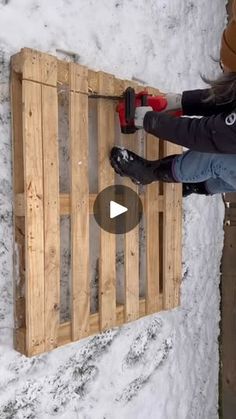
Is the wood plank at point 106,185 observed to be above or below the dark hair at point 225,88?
below

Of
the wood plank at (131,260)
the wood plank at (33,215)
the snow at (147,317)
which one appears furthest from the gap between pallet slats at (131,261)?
the wood plank at (33,215)

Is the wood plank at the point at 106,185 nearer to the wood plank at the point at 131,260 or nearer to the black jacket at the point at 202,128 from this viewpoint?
the wood plank at the point at 131,260

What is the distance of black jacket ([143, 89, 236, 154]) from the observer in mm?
1543

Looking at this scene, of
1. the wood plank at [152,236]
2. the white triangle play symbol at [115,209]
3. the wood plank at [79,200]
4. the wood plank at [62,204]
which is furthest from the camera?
the wood plank at [152,236]

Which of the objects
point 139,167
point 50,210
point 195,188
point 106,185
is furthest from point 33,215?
point 195,188

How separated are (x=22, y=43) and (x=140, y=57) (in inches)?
30.2

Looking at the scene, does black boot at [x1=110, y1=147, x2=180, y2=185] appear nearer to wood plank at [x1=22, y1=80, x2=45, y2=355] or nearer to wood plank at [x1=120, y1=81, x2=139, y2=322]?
wood plank at [x1=120, y1=81, x2=139, y2=322]

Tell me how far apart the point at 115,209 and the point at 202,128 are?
23.2 inches

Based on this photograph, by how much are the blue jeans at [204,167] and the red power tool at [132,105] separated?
21 cm

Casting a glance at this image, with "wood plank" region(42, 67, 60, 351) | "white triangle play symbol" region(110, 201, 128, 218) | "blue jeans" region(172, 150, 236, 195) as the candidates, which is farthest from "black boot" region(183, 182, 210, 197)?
"wood plank" region(42, 67, 60, 351)

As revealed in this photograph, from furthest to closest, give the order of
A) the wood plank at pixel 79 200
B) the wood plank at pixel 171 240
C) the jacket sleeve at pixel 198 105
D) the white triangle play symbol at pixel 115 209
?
the wood plank at pixel 171 240 → the white triangle play symbol at pixel 115 209 → the jacket sleeve at pixel 198 105 → the wood plank at pixel 79 200

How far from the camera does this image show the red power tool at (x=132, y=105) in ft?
6.09

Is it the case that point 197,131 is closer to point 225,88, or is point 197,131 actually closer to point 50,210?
point 225,88
